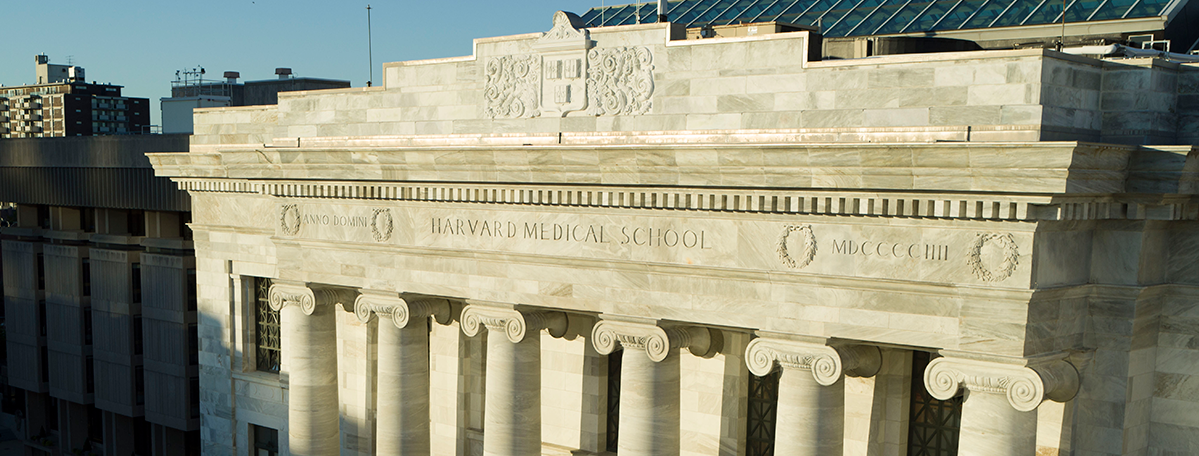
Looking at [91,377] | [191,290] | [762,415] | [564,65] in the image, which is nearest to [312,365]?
[564,65]

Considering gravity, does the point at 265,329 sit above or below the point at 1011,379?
below

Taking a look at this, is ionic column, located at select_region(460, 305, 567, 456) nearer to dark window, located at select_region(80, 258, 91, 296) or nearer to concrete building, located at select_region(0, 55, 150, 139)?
dark window, located at select_region(80, 258, 91, 296)

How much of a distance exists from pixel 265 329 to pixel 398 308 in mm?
10886

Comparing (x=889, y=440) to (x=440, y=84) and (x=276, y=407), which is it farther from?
(x=276, y=407)

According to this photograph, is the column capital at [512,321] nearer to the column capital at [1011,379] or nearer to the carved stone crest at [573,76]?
the carved stone crest at [573,76]

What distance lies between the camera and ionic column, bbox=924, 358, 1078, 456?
1848 centimetres

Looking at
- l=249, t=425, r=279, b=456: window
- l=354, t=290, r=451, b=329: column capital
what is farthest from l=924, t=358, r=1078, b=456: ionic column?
l=249, t=425, r=279, b=456: window

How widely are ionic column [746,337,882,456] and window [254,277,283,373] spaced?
20223 mm

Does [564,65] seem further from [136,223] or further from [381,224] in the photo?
[136,223]

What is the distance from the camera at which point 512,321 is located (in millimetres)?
25391

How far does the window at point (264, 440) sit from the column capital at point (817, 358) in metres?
20.3

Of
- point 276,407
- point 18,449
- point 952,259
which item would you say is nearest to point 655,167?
point 952,259

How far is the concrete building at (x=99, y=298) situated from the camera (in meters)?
50.8

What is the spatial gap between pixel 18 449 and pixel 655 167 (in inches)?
2492
